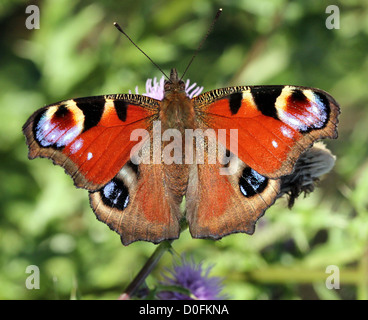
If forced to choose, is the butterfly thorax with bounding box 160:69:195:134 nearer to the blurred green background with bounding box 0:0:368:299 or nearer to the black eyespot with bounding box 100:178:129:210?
the black eyespot with bounding box 100:178:129:210

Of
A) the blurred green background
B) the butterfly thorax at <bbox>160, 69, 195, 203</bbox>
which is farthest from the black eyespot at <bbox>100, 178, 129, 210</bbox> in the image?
the blurred green background

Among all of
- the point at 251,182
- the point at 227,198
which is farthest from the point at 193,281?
the point at 251,182

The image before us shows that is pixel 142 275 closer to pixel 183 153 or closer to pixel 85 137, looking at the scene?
pixel 183 153

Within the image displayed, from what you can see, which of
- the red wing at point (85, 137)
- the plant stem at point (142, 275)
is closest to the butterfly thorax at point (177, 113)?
the red wing at point (85, 137)

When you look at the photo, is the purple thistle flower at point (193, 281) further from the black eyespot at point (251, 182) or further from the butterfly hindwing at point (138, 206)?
the black eyespot at point (251, 182)

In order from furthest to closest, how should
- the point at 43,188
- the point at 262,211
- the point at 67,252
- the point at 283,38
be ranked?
the point at 283,38
the point at 43,188
the point at 67,252
the point at 262,211

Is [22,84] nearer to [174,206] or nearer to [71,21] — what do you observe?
[71,21]
